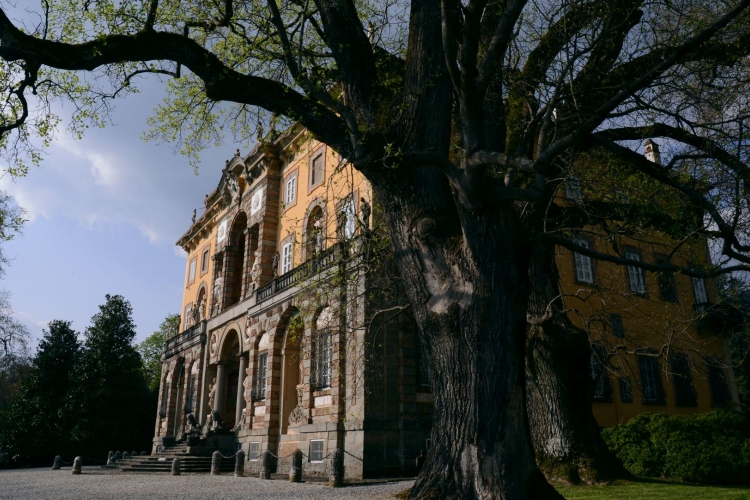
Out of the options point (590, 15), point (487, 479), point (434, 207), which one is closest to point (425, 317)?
point (434, 207)

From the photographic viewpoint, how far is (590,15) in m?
8.25

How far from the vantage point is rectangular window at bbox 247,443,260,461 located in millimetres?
21625

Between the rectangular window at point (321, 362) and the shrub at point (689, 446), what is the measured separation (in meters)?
8.80

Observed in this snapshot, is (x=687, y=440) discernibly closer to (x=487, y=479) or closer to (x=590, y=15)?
(x=487, y=479)

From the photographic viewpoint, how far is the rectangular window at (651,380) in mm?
22219

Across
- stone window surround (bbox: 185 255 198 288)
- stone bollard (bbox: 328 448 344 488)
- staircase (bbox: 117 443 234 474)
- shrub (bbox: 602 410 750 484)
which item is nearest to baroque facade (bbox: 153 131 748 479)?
staircase (bbox: 117 443 234 474)

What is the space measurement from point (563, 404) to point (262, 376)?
14610 millimetres

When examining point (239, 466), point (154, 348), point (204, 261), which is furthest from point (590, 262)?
point (154, 348)

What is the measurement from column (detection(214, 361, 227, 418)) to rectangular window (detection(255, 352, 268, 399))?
4682 mm

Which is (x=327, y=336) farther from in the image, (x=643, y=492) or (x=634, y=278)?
(x=634, y=278)

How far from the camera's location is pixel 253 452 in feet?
72.0

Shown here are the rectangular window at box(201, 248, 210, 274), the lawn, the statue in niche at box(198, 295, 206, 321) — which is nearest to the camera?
the lawn

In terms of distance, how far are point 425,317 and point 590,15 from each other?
190 inches

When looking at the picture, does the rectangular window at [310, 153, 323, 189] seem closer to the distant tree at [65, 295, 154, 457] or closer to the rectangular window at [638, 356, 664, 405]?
the rectangular window at [638, 356, 664, 405]
